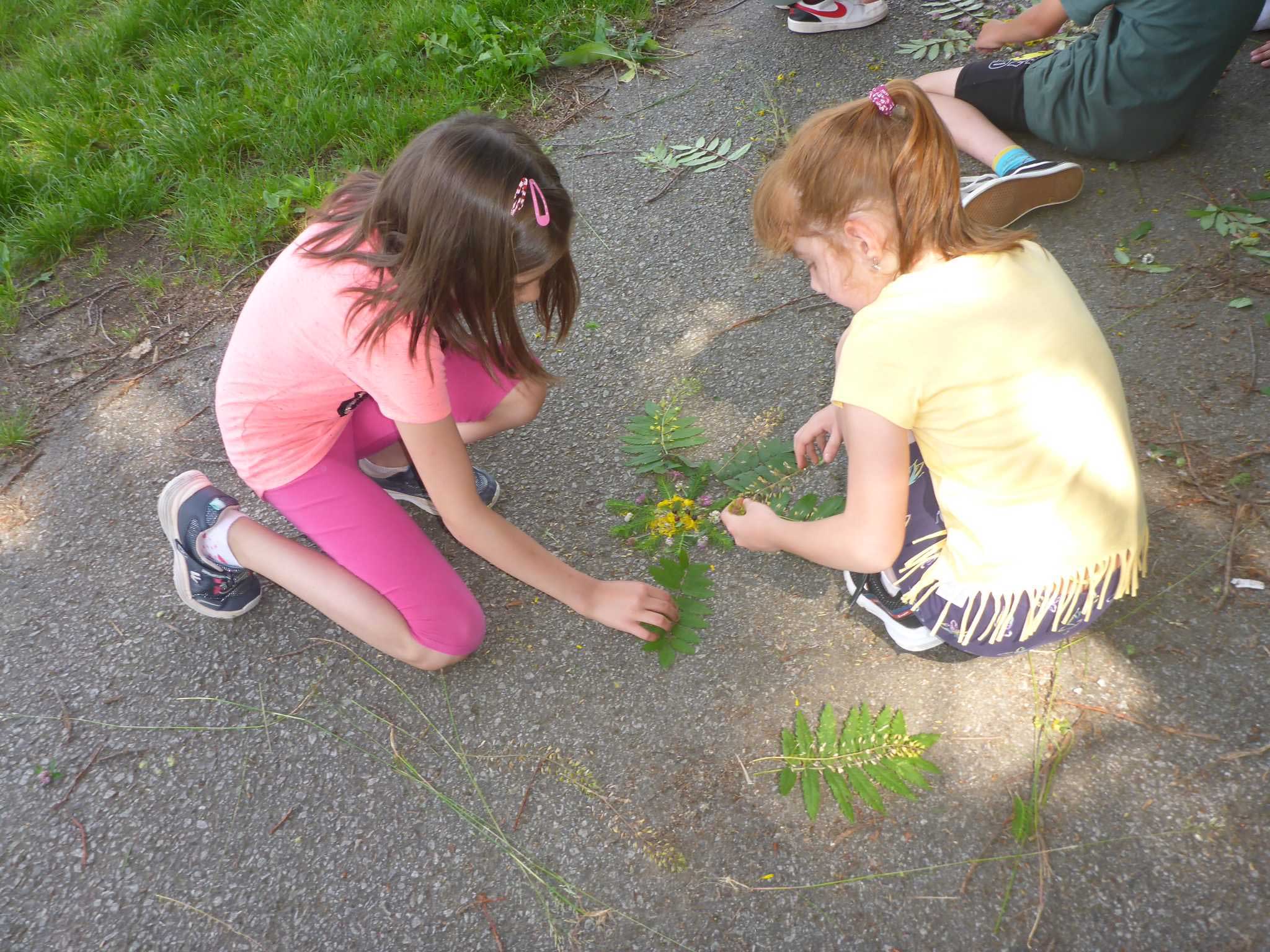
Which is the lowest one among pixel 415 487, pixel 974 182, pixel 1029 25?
pixel 415 487

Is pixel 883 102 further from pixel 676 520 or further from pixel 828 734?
pixel 828 734

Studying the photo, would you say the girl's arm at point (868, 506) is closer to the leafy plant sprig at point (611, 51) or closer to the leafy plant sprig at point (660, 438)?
the leafy plant sprig at point (660, 438)

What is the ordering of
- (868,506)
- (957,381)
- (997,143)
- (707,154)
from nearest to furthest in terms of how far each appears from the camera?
(957,381)
(868,506)
(997,143)
(707,154)

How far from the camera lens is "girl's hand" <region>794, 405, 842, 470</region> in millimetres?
2207

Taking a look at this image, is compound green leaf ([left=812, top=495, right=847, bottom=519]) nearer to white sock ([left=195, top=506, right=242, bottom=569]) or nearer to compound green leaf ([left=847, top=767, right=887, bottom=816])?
compound green leaf ([left=847, top=767, right=887, bottom=816])

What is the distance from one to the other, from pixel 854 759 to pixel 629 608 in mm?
648

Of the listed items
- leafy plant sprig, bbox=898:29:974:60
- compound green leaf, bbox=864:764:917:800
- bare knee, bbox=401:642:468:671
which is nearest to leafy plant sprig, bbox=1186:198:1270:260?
leafy plant sprig, bbox=898:29:974:60

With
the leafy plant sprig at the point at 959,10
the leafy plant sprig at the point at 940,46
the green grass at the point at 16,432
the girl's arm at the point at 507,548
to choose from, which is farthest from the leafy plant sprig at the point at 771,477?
the leafy plant sprig at the point at 959,10

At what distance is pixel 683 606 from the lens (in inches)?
88.5

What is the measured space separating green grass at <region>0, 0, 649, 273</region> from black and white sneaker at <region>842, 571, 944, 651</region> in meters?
2.94

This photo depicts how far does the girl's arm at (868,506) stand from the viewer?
1602mm

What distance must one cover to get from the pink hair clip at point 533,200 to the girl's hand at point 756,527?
826 mm

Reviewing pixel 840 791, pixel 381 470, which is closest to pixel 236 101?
pixel 381 470

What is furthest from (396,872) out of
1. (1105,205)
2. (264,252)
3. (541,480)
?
(1105,205)
